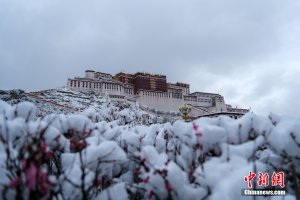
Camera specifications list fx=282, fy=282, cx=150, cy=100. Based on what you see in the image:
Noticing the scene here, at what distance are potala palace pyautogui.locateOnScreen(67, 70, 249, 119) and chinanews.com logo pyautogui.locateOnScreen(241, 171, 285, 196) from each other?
84.2 meters

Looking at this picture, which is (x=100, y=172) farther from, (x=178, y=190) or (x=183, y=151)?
(x=183, y=151)

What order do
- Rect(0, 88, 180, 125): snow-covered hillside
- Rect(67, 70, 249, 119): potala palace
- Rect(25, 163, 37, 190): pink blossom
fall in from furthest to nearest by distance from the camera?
1. Rect(67, 70, 249, 119): potala palace
2. Rect(0, 88, 180, 125): snow-covered hillside
3. Rect(25, 163, 37, 190): pink blossom

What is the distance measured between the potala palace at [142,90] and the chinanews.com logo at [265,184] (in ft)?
276

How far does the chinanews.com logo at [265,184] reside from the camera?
2.03 meters

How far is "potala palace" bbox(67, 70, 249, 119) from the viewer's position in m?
93.0

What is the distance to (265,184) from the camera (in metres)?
2.30

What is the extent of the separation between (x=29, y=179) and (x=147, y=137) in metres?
1.86

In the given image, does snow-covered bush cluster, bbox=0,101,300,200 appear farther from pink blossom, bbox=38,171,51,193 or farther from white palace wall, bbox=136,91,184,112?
white palace wall, bbox=136,91,184,112

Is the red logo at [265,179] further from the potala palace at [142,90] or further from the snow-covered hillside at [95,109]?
the potala palace at [142,90]

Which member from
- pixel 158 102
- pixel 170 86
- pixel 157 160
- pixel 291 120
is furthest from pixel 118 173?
pixel 170 86

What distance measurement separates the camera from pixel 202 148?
90.0 inches

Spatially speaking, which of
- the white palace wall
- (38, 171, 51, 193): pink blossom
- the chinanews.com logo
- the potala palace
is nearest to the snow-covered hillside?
the chinanews.com logo

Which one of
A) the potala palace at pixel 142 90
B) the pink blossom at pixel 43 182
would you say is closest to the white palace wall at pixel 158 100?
the potala palace at pixel 142 90

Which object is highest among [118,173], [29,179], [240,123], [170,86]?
[170,86]
